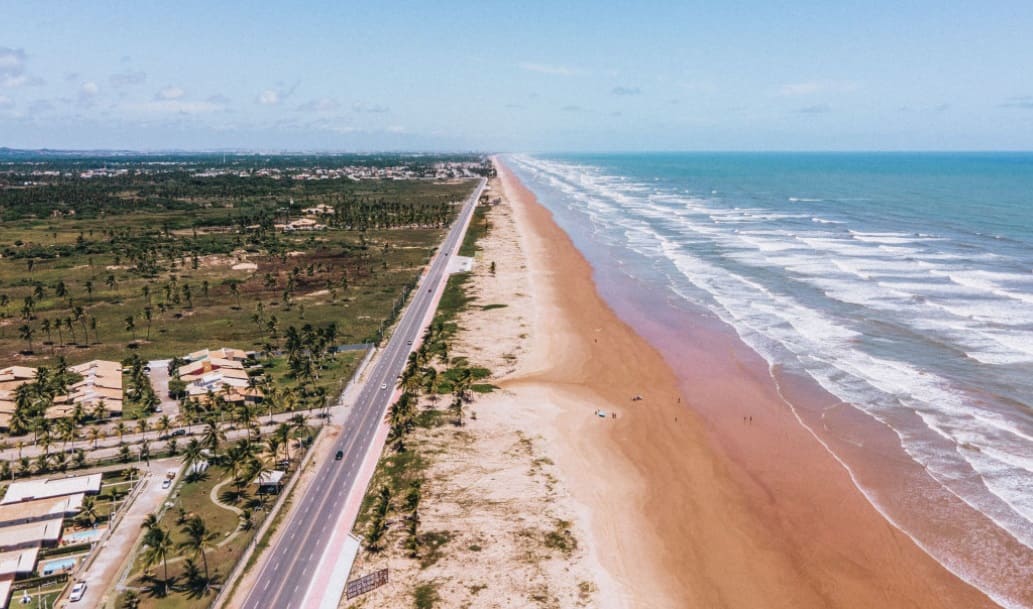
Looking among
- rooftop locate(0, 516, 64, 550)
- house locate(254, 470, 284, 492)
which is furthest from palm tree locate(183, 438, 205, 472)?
rooftop locate(0, 516, 64, 550)

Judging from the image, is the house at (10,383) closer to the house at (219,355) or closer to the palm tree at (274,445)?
the house at (219,355)

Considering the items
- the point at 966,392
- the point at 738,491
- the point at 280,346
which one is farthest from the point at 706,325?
the point at 280,346

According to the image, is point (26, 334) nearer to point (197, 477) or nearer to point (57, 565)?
point (197, 477)

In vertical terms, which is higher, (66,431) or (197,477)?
(66,431)

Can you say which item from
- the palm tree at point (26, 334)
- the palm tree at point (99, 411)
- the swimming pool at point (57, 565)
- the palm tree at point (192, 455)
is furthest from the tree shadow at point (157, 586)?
the palm tree at point (26, 334)

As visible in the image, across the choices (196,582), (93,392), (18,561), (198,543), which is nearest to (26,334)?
(93,392)

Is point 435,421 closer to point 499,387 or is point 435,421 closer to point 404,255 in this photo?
point 499,387
